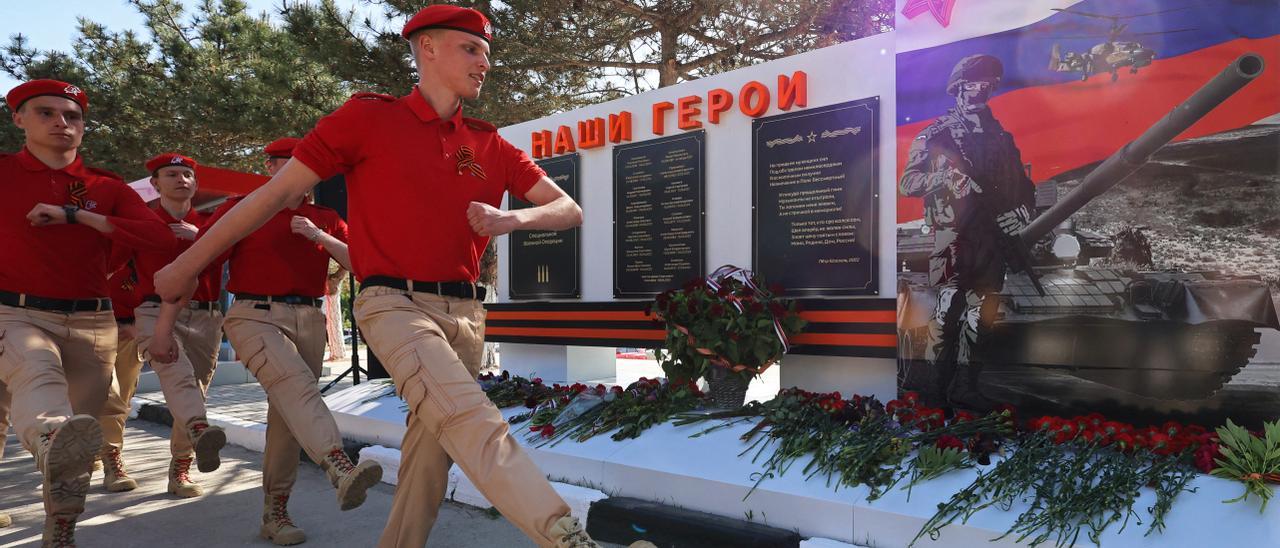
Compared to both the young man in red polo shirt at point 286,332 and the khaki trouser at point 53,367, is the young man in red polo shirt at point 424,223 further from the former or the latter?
the khaki trouser at point 53,367

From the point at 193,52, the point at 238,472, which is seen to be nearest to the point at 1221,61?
the point at 238,472

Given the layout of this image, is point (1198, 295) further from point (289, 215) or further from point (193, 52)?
point (193, 52)

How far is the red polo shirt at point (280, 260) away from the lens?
178 inches

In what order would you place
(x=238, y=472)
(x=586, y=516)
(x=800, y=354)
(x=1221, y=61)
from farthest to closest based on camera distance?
(x=238, y=472) < (x=800, y=354) < (x=586, y=516) < (x=1221, y=61)

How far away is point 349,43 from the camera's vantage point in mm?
11953

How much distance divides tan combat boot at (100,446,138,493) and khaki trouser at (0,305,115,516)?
1.33 meters

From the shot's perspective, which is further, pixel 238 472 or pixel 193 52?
pixel 193 52

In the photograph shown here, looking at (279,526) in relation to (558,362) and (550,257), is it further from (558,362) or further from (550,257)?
(550,257)

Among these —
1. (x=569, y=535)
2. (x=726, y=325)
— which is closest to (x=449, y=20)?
(x=569, y=535)

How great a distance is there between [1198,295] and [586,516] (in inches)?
121

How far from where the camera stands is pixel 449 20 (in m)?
2.88

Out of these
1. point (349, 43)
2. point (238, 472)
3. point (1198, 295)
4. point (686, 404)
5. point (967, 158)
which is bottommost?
point (238, 472)

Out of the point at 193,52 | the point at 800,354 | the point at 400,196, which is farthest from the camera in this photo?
the point at 193,52

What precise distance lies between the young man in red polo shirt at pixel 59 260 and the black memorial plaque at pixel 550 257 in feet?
11.4
